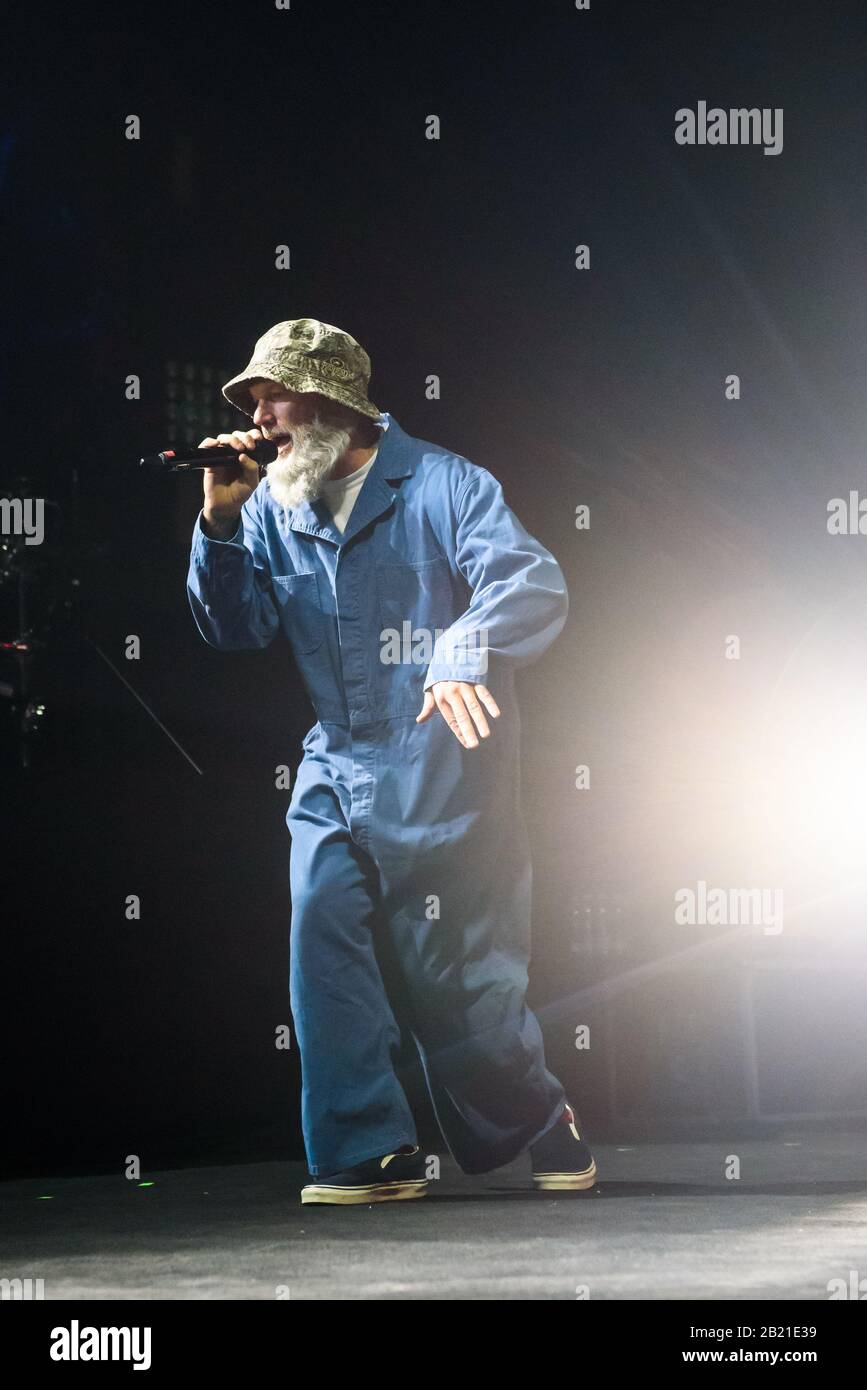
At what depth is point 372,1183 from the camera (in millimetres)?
4215

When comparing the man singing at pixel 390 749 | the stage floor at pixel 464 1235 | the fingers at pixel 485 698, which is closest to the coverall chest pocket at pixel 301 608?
the man singing at pixel 390 749

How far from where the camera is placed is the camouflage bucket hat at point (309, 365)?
4.56 meters

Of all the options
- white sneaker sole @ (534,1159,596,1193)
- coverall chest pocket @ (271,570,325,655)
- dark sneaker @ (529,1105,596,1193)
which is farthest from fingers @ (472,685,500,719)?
white sneaker sole @ (534,1159,596,1193)

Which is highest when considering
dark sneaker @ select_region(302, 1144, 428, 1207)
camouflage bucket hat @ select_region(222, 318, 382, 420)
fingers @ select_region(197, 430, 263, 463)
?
camouflage bucket hat @ select_region(222, 318, 382, 420)

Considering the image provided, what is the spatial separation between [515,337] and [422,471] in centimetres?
88

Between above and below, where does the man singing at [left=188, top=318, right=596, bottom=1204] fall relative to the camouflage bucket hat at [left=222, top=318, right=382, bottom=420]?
below

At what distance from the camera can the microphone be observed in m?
4.52

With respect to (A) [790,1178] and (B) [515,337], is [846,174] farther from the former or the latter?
(A) [790,1178]

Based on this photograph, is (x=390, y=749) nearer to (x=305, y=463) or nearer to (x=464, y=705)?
(x=464, y=705)

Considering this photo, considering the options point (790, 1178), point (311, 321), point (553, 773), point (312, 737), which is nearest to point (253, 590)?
point (312, 737)

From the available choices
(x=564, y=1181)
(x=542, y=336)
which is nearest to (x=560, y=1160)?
(x=564, y=1181)

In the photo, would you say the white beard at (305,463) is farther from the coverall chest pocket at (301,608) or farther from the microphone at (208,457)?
the coverall chest pocket at (301,608)

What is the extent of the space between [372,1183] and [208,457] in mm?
1941

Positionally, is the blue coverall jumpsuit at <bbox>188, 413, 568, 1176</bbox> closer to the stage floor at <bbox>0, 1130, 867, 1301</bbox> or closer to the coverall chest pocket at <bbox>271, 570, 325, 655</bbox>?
the coverall chest pocket at <bbox>271, 570, 325, 655</bbox>
